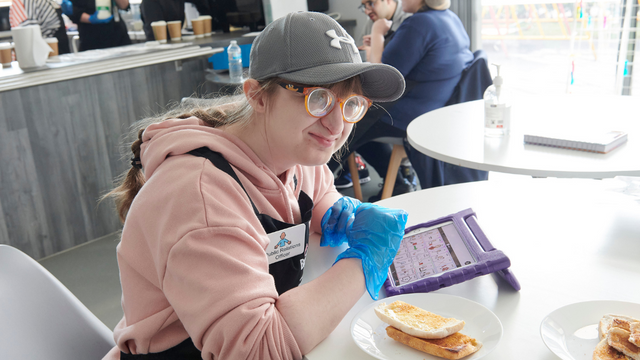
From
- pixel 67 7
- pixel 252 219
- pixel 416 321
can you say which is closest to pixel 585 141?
pixel 416 321

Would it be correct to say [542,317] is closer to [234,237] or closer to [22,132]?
[234,237]

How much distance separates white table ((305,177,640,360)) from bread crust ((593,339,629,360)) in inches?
2.6

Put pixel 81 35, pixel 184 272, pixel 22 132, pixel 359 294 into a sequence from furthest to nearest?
pixel 81 35, pixel 22 132, pixel 359 294, pixel 184 272

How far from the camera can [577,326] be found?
78 centimetres

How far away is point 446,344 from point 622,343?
241mm

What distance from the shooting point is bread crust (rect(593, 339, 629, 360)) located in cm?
70

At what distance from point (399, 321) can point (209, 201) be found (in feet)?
1.15

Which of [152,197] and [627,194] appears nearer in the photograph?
[152,197]

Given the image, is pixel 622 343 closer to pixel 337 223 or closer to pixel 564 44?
pixel 337 223

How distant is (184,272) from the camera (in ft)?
2.44

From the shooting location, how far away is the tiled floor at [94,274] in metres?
2.40

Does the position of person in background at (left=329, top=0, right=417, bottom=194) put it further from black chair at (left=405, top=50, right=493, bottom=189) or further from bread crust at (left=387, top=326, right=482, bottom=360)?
bread crust at (left=387, top=326, right=482, bottom=360)

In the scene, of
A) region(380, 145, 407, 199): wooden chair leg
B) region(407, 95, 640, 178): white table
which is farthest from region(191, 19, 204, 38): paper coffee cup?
region(407, 95, 640, 178): white table

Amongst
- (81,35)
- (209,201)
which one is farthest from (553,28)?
(209,201)
